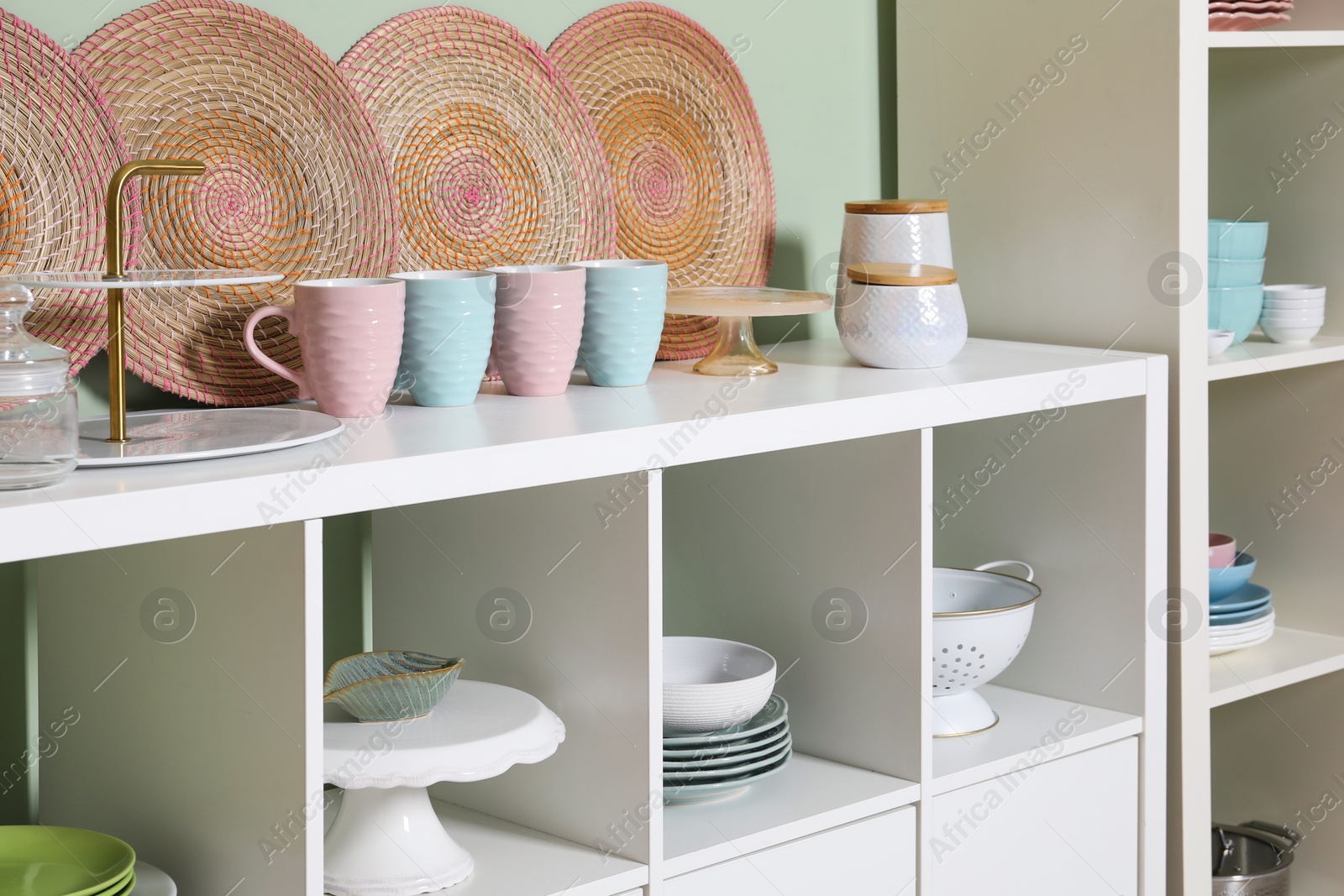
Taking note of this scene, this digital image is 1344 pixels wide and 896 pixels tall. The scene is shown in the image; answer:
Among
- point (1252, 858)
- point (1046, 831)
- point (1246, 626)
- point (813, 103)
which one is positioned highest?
point (813, 103)

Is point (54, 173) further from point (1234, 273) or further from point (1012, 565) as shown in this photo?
point (1234, 273)

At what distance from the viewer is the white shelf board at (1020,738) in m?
1.30

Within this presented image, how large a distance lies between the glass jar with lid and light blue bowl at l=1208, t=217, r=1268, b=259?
49.6 inches

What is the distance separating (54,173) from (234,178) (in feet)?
0.51

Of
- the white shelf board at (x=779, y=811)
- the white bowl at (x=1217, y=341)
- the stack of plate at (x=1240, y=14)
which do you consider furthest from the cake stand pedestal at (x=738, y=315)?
the stack of plate at (x=1240, y=14)

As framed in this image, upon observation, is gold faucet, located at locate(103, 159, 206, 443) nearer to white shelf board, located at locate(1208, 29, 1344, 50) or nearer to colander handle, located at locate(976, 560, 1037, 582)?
colander handle, located at locate(976, 560, 1037, 582)

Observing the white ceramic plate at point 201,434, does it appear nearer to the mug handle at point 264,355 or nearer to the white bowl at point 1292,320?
the mug handle at point 264,355

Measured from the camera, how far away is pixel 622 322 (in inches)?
49.4

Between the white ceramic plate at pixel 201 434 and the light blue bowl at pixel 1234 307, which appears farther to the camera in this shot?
the light blue bowl at pixel 1234 307

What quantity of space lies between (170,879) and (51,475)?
0.32 meters

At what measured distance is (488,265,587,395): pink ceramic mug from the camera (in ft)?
3.92

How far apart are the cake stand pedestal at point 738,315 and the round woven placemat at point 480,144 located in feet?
0.51

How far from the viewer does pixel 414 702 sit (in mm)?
1077

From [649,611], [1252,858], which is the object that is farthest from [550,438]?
[1252,858]
